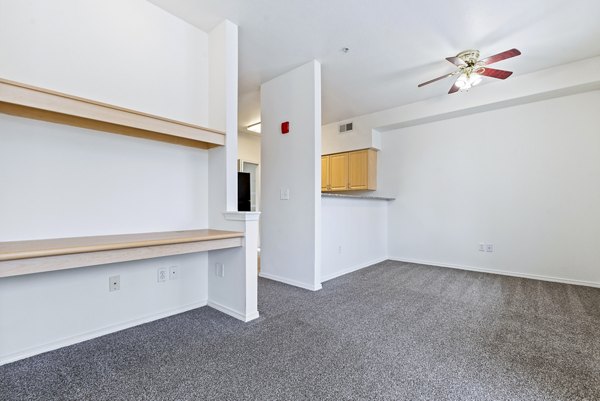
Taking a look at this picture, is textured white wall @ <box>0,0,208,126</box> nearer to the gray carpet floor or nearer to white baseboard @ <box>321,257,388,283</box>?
the gray carpet floor

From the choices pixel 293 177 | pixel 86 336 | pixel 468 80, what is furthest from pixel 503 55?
pixel 86 336

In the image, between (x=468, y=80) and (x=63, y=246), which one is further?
(x=468, y=80)

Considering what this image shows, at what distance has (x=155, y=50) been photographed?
2361 millimetres

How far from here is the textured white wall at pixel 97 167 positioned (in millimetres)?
1715

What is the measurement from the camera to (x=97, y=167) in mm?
2014

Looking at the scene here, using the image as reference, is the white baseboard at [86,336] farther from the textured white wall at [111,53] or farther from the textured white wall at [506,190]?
the textured white wall at [506,190]

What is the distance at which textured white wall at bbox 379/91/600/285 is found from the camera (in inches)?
132

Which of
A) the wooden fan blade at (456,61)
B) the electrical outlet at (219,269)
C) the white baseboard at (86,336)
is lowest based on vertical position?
the white baseboard at (86,336)

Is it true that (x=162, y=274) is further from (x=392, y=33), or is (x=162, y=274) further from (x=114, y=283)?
(x=392, y=33)

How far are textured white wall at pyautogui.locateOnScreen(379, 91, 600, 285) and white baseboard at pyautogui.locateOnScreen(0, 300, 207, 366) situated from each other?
3779 mm

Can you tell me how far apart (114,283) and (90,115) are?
1.21 metres

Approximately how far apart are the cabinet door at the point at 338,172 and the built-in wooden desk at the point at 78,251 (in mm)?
3610

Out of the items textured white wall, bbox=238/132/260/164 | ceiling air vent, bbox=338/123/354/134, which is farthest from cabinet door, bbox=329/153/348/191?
textured white wall, bbox=238/132/260/164

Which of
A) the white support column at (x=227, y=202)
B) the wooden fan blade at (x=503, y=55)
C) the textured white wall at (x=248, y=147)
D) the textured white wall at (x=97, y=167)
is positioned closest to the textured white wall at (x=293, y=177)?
the white support column at (x=227, y=202)
